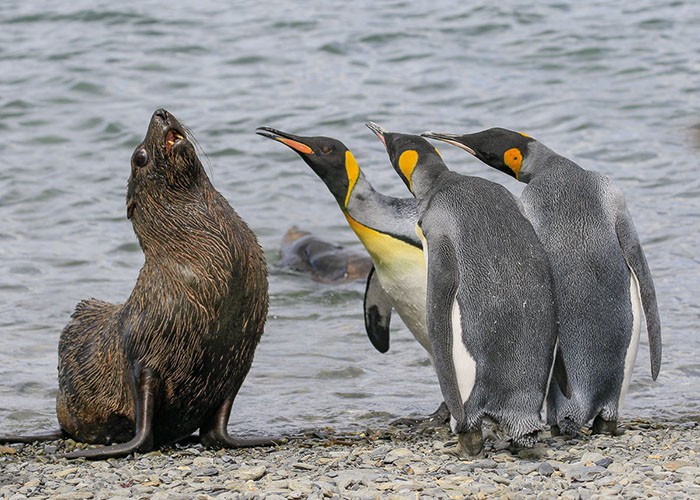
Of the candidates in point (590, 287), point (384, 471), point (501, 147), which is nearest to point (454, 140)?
point (501, 147)

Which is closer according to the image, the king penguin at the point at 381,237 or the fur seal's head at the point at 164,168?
the fur seal's head at the point at 164,168

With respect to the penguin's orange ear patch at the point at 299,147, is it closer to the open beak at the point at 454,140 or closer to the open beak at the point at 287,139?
the open beak at the point at 287,139

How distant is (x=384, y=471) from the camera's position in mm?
4738

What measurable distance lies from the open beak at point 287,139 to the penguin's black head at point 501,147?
92 centimetres

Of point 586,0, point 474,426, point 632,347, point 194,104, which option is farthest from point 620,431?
point 586,0

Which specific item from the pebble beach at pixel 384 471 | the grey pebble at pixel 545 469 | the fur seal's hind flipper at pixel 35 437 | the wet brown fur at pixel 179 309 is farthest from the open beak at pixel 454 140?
the fur seal's hind flipper at pixel 35 437

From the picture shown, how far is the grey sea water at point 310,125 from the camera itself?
730 centimetres

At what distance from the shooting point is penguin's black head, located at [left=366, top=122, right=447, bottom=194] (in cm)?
575

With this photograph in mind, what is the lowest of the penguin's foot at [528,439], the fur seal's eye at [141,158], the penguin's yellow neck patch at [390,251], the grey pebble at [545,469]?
the grey pebble at [545,469]

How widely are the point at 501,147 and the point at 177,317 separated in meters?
1.70

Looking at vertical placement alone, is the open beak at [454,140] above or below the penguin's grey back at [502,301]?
above

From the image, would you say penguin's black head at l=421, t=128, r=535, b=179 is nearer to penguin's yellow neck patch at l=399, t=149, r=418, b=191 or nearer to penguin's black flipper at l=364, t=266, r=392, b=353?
penguin's yellow neck patch at l=399, t=149, r=418, b=191

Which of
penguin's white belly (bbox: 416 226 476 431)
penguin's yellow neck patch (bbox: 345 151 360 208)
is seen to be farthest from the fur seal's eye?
penguin's white belly (bbox: 416 226 476 431)

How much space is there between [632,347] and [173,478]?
195cm
